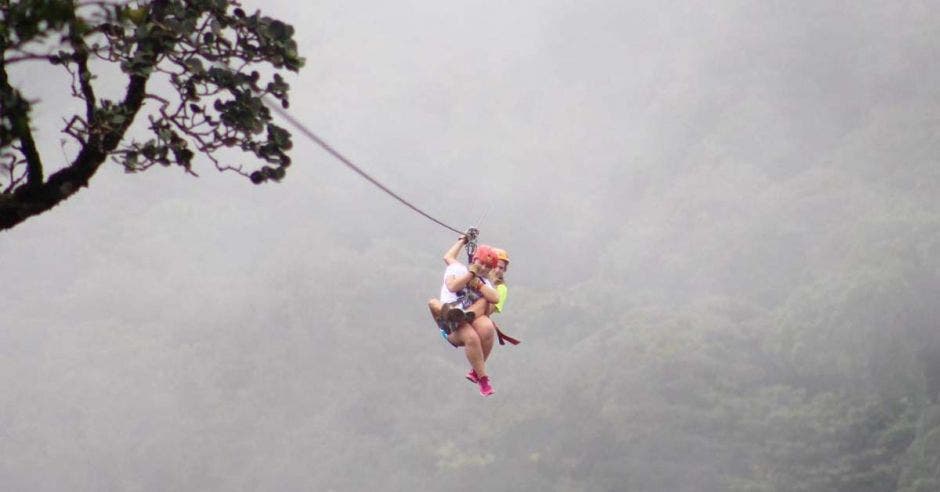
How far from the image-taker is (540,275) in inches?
3388

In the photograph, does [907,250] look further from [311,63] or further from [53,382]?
[311,63]

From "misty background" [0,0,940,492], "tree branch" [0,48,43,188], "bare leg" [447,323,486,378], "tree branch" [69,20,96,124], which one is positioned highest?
"misty background" [0,0,940,492]

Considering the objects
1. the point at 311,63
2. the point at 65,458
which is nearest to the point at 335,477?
the point at 65,458

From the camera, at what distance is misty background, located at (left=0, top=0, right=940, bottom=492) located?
61.4 meters

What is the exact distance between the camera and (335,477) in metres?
67.8

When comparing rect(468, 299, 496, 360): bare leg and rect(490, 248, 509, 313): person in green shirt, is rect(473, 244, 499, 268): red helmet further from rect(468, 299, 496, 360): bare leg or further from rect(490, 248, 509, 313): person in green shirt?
rect(468, 299, 496, 360): bare leg

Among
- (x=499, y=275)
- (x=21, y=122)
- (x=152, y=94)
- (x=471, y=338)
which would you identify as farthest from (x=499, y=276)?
(x=21, y=122)

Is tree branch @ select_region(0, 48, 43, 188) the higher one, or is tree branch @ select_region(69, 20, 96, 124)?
tree branch @ select_region(69, 20, 96, 124)

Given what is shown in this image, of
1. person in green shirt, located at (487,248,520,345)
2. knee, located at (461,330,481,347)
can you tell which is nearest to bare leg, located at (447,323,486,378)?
knee, located at (461,330,481,347)

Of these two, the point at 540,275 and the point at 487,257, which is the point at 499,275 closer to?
the point at 487,257

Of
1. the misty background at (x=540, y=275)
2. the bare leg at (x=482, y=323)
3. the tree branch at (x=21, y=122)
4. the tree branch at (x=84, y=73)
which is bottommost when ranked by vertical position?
the tree branch at (x=21, y=122)

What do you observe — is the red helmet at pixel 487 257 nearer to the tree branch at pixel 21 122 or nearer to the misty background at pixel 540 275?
the tree branch at pixel 21 122

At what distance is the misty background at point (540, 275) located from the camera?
61406 millimetres

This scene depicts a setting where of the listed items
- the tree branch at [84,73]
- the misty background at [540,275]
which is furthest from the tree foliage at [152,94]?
the misty background at [540,275]
